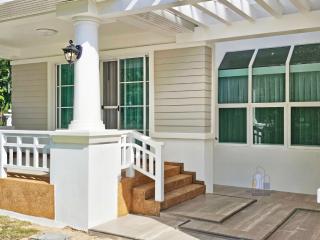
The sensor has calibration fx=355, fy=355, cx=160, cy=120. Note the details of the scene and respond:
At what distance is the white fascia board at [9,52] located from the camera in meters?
7.88

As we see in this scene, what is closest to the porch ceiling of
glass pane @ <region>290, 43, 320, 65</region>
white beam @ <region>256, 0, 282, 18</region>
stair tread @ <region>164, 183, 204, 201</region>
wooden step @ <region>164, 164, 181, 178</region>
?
white beam @ <region>256, 0, 282, 18</region>

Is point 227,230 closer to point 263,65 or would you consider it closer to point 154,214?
point 154,214

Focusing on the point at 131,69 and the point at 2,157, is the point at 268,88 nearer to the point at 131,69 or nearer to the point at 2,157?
the point at 131,69

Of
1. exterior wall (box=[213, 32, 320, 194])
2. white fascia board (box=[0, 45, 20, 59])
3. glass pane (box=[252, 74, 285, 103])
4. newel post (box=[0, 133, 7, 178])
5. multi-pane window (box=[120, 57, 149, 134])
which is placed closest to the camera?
newel post (box=[0, 133, 7, 178])

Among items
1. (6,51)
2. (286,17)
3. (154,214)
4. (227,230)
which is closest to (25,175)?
(154,214)

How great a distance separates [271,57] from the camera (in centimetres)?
679

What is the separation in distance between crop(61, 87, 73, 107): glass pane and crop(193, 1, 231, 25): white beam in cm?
380

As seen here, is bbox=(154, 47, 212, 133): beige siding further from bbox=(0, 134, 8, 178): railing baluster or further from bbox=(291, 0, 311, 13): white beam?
bbox=(0, 134, 8, 178): railing baluster

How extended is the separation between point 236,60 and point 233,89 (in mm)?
594

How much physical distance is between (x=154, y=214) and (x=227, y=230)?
1.12 meters

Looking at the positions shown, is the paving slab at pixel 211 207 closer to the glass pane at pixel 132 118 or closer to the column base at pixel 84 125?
the column base at pixel 84 125

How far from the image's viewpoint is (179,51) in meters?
6.28

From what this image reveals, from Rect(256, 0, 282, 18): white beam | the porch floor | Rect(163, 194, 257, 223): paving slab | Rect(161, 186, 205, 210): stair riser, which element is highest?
A: Rect(256, 0, 282, 18): white beam

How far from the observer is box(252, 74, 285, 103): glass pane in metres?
6.59
